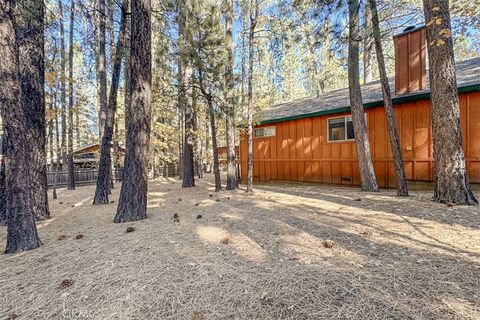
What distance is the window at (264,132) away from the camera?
1123cm

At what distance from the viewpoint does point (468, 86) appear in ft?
21.1

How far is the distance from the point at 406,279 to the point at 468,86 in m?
6.69

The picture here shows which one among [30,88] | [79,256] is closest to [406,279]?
[79,256]

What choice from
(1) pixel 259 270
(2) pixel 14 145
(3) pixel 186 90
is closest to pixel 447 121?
(1) pixel 259 270

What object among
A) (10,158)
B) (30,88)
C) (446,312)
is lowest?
(446,312)

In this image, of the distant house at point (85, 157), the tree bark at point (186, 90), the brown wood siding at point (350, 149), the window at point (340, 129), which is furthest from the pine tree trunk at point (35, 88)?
the distant house at point (85, 157)

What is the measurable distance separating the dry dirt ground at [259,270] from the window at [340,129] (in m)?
4.81

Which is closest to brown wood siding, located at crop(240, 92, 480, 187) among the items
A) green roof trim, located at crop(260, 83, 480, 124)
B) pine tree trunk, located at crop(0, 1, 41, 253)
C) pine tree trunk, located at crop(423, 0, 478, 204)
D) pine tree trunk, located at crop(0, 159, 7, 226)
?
green roof trim, located at crop(260, 83, 480, 124)

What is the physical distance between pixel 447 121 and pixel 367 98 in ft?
13.8

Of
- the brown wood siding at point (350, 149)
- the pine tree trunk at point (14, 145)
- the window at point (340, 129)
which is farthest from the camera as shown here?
the window at point (340, 129)

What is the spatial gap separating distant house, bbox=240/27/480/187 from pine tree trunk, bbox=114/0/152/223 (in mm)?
6594

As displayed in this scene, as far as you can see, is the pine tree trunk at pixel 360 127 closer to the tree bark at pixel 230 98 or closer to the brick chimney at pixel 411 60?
the brick chimney at pixel 411 60

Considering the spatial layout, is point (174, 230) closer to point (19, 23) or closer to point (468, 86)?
point (19, 23)

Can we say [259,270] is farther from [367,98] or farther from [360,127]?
[367,98]
